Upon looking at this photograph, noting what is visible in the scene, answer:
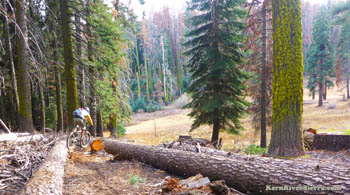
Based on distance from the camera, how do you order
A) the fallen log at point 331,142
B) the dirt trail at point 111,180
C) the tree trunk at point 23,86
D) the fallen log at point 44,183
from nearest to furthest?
the fallen log at point 44,183
the dirt trail at point 111,180
the fallen log at point 331,142
the tree trunk at point 23,86

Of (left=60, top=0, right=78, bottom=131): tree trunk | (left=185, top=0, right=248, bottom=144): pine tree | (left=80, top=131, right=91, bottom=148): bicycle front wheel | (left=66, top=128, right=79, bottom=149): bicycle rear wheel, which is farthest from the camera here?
(left=185, top=0, right=248, bottom=144): pine tree

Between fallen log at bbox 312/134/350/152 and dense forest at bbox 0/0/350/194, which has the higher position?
dense forest at bbox 0/0/350/194

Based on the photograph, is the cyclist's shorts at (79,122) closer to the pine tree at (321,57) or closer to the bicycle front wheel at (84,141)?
the bicycle front wheel at (84,141)

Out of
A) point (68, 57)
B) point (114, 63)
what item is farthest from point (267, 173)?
point (114, 63)

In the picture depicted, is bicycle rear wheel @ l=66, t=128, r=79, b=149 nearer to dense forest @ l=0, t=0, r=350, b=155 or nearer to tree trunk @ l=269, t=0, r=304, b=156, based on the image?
dense forest @ l=0, t=0, r=350, b=155

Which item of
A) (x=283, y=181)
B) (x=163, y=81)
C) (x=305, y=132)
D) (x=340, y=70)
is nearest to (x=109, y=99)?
(x=305, y=132)

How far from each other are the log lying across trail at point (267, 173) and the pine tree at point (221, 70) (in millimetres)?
6907

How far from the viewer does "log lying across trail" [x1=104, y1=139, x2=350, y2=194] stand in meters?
2.92

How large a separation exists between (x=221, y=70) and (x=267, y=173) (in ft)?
29.6

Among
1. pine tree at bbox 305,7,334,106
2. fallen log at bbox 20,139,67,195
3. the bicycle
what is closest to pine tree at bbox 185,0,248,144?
the bicycle

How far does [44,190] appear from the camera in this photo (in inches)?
116

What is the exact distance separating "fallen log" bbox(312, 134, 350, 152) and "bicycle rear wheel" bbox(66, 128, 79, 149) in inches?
384

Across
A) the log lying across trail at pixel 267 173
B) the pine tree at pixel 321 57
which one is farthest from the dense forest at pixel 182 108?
the pine tree at pixel 321 57

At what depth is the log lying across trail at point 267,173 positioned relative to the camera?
2.92 metres
